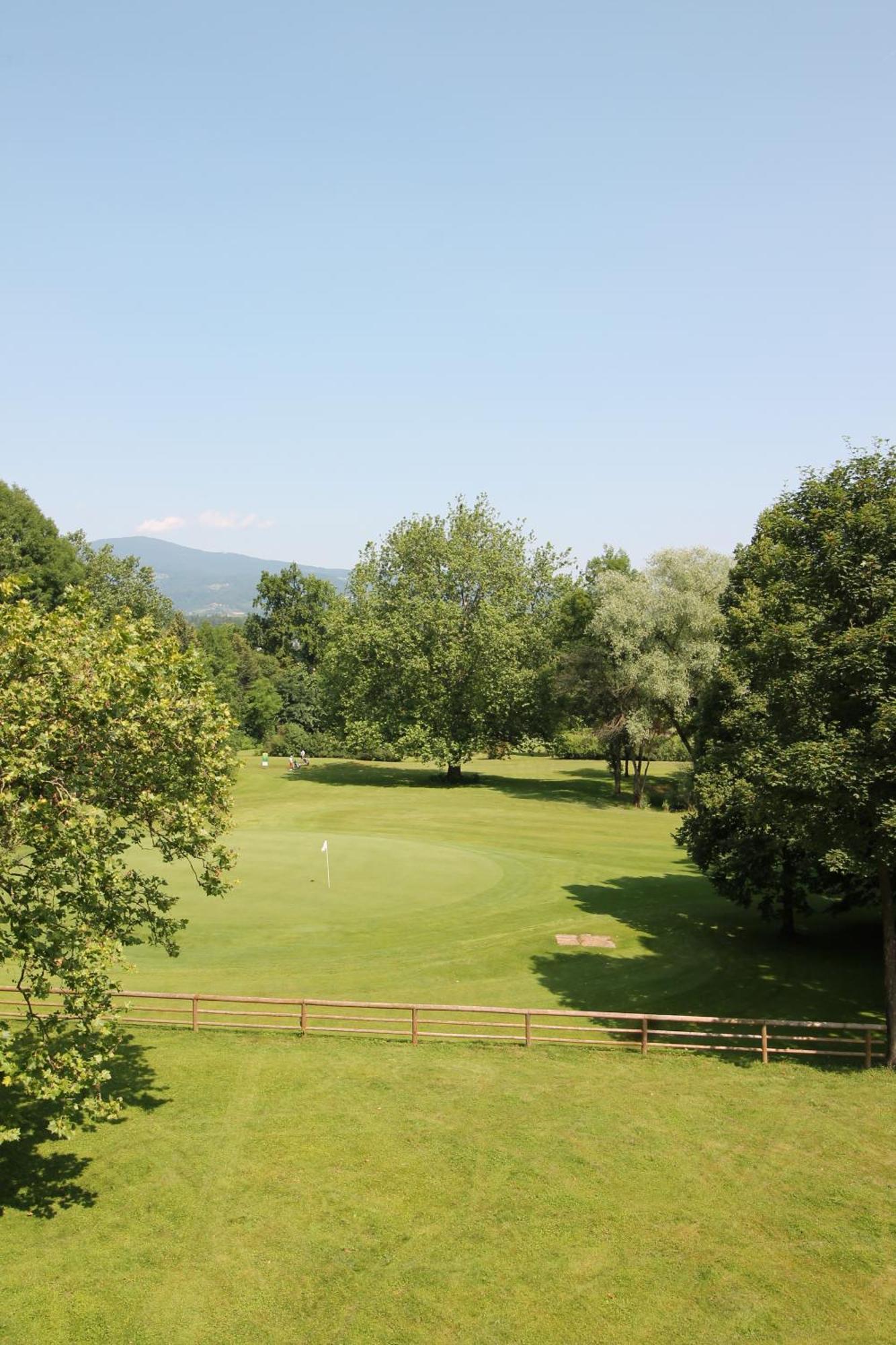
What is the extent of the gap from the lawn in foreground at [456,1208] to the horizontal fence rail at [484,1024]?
107 cm

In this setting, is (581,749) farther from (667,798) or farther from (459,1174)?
(459,1174)

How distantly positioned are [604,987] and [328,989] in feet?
25.7

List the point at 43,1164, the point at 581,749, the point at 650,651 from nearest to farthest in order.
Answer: the point at 43,1164
the point at 650,651
the point at 581,749

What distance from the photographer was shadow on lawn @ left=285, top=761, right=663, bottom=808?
211 ft

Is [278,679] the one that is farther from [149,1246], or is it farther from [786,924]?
[149,1246]

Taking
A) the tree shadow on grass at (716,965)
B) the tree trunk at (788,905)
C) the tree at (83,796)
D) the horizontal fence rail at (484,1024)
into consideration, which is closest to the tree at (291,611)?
the tree shadow on grass at (716,965)

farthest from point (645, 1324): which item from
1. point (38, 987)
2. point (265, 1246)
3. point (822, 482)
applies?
point (822, 482)

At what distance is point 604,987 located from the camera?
2669 cm

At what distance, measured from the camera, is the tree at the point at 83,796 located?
1366 cm

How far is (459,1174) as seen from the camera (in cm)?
1586

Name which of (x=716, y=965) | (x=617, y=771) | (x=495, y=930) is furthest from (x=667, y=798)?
(x=495, y=930)

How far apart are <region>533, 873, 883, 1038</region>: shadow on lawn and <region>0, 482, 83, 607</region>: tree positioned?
48.5m

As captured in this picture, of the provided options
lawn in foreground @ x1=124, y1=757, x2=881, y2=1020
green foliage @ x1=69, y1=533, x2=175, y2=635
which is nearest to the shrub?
lawn in foreground @ x1=124, y1=757, x2=881, y2=1020

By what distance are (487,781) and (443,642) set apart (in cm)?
1275
